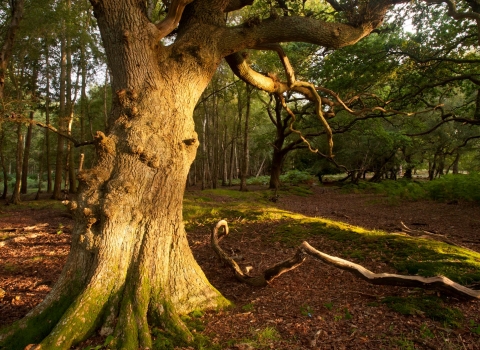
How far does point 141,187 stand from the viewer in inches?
141

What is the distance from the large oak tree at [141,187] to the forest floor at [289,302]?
64 centimetres

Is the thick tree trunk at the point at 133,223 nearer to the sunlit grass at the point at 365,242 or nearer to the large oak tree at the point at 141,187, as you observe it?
the large oak tree at the point at 141,187

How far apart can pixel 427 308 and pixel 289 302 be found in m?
1.59

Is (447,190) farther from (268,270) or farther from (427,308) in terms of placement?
(268,270)

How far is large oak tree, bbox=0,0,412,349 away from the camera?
3.11m

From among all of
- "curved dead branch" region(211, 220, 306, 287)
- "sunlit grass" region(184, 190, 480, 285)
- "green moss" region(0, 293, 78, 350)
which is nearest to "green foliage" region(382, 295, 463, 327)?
"sunlit grass" region(184, 190, 480, 285)

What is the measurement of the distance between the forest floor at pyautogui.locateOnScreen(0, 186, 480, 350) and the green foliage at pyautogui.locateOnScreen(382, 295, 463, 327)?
0.06ft

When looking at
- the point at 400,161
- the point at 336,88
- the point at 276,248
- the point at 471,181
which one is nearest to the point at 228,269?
Answer: the point at 276,248

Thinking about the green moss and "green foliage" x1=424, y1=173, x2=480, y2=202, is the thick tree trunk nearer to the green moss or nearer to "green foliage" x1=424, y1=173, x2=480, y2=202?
the green moss

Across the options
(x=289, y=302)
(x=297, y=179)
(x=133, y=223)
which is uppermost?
(x=297, y=179)

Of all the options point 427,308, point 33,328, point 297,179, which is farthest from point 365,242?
point 297,179

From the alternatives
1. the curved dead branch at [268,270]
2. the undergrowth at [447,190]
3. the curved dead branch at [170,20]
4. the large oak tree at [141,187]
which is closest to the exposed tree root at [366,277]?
the curved dead branch at [268,270]

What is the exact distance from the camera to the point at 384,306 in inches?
145

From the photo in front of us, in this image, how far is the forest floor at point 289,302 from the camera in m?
3.10
